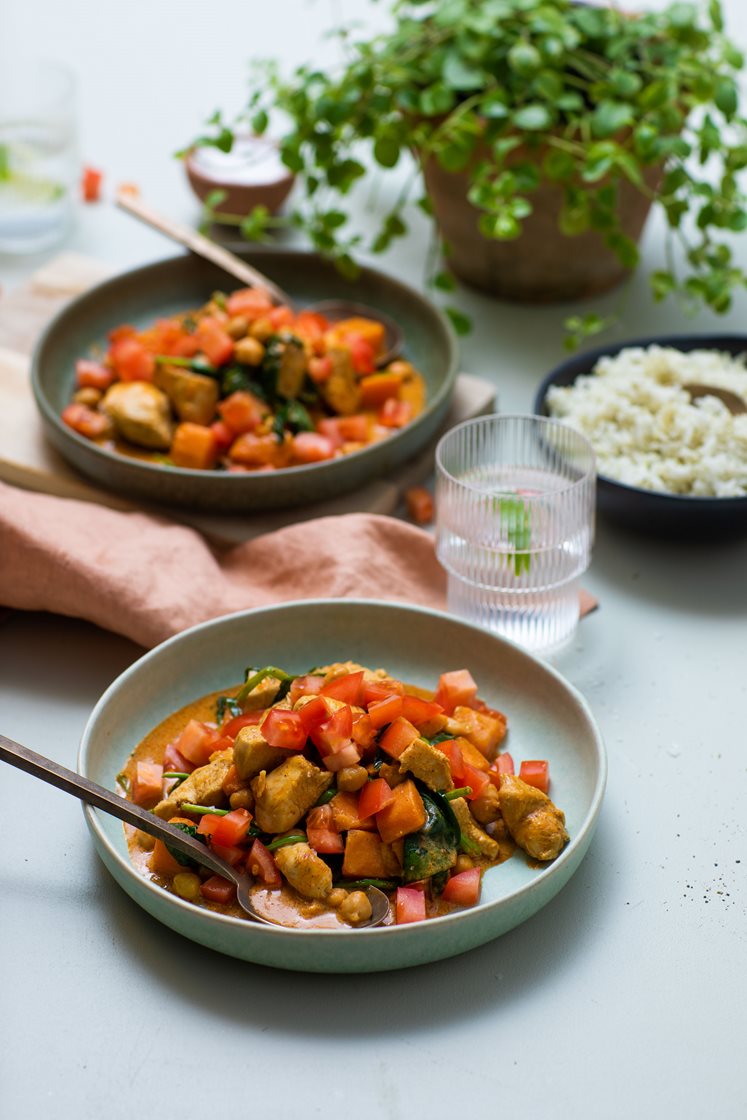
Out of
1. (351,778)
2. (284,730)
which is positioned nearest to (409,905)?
(351,778)

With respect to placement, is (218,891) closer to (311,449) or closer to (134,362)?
(311,449)

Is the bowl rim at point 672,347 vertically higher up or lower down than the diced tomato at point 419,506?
higher up

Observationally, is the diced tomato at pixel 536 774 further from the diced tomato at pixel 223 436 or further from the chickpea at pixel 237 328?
the chickpea at pixel 237 328

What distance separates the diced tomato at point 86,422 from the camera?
2912 millimetres

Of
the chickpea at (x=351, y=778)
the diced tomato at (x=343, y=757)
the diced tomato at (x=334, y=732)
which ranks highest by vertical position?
the diced tomato at (x=334, y=732)

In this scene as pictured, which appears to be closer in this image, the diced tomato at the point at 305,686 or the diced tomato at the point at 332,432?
the diced tomato at the point at 305,686

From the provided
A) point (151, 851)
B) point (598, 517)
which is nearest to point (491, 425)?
point (598, 517)

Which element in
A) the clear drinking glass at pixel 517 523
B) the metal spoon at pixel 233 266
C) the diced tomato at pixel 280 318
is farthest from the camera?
the metal spoon at pixel 233 266

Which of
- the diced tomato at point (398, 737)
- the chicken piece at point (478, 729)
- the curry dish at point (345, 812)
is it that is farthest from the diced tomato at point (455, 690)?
the diced tomato at point (398, 737)

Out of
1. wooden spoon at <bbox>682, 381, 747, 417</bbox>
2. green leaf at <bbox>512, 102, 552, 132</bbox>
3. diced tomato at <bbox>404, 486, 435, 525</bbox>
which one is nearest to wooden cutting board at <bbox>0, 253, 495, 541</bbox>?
diced tomato at <bbox>404, 486, 435, 525</bbox>

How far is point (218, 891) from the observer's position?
1.93 m

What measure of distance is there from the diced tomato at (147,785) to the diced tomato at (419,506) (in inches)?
37.3

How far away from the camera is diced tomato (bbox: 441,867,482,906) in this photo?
194 cm

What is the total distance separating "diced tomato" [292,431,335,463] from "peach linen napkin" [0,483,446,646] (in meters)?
0.17
